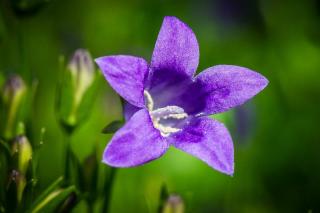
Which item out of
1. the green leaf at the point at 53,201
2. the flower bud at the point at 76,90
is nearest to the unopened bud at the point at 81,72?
the flower bud at the point at 76,90

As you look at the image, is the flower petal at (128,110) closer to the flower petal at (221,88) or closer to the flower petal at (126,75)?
the flower petal at (126,75)

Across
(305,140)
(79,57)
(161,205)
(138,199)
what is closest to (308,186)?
(305,140)

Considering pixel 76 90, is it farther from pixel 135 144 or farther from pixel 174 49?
pixel 135 144

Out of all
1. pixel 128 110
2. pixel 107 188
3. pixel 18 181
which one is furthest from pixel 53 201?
pixel 128 110

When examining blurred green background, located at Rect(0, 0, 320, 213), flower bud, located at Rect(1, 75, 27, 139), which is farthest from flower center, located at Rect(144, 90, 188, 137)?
blurred green background, located at Rect(0, 0, 320, 213)

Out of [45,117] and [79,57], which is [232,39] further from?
[79,57]

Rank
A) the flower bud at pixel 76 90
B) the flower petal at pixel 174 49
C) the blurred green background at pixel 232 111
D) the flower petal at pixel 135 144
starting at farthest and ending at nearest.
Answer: the blurred green background at pixel 232 111 → the flower bud at pixel 76 90 → the flower petal at pixel 174 49 → the flower petal at pixel 135 144
